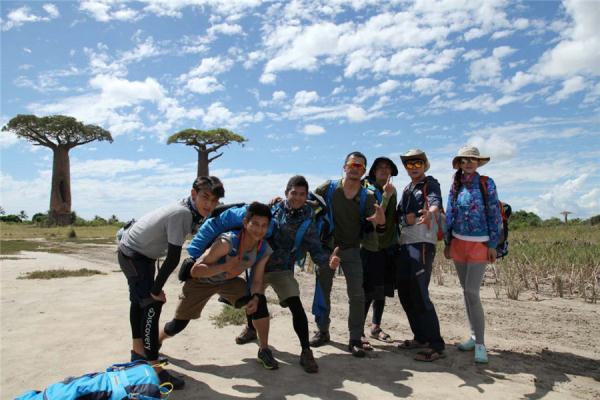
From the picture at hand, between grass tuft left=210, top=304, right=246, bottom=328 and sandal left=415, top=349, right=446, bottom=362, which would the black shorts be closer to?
grass tuft left=210, top=304, right=246, bottom=328

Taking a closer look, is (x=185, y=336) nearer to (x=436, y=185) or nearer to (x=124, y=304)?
(x=124, y=304)

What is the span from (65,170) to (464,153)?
36.1m

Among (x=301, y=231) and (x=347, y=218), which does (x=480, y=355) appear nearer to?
(x=347, y=218)

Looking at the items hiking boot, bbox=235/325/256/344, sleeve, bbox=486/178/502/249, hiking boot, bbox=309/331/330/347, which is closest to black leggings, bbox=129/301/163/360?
hiking boot, bbox=235/325/256/344

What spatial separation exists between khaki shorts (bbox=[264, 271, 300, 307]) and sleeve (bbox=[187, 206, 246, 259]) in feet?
2.10

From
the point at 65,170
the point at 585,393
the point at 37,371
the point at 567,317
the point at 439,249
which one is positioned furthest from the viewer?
the point at 65,170

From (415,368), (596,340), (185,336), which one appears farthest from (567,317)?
(185,336)

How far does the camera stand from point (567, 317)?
5566 mm

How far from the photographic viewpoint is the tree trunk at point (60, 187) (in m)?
34.3

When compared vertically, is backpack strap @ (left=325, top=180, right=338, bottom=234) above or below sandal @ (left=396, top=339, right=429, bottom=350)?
above

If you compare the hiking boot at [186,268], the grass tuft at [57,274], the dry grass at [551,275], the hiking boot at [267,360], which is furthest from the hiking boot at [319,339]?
the grass tuft at [57,274]

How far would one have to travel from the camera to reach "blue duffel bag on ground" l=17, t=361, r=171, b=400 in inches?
99.1

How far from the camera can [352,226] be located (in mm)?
4230

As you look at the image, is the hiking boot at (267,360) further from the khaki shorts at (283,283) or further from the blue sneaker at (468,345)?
the blue sneaker at (468,345)
